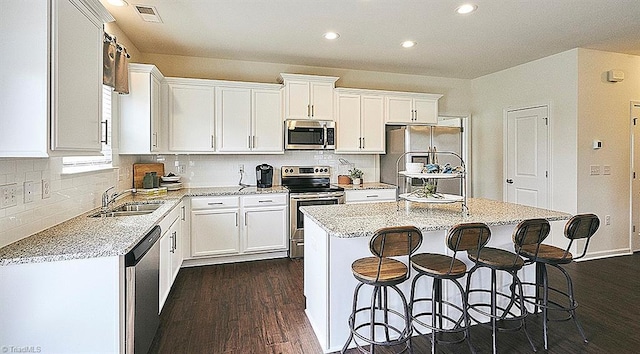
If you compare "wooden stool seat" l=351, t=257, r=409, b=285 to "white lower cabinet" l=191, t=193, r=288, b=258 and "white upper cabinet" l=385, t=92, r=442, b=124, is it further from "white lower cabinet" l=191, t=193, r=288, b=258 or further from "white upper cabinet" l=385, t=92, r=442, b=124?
A: "white upper cabinet" l=385, t=92, r=442, b=124

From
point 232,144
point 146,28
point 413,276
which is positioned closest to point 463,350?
point 413,276

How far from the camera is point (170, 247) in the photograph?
3.01 metres

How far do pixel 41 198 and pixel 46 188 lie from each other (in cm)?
8

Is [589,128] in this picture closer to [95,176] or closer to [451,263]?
[451,263]

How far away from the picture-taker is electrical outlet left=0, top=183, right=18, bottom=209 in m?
1.73

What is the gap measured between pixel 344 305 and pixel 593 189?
397 centimetres

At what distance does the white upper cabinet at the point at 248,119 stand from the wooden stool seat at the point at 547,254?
3.00 metres

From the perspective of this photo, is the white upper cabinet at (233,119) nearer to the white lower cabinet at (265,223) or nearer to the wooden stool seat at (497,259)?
the white lower cabinet at (265,223)

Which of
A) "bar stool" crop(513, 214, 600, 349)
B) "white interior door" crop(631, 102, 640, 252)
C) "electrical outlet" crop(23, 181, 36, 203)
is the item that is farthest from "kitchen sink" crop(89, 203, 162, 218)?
"white interior door" crop(631, 102, 640, 252)

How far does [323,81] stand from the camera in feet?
15.1

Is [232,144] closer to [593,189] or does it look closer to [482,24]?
[482,24]

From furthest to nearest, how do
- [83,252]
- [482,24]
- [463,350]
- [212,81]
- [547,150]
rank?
[547,150] < [212,81] < [482,24] < [463,350] < [83,252]

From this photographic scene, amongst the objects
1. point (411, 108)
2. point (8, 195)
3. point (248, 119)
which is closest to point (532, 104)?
point (411, 108)

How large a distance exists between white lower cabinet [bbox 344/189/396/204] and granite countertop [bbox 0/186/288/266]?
8.23 ft
